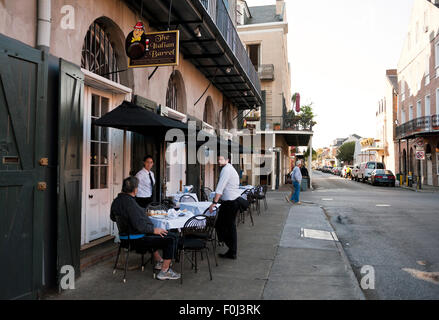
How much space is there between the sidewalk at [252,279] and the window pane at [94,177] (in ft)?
4.90

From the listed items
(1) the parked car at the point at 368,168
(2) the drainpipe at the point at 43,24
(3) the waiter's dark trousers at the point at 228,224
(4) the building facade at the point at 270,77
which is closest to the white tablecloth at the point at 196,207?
(3) the waiter's dark trousers at the point at 228,224

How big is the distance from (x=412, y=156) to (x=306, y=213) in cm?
2669

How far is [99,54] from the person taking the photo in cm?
685

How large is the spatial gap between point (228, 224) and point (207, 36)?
5313 millimetres

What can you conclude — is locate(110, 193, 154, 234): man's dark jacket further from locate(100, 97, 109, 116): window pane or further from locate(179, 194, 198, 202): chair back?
locate(179, 194, 198, 202): chair back

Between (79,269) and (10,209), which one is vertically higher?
(10,209)

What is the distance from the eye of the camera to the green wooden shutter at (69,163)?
4391mm

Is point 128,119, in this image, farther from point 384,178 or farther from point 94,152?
point 384,178

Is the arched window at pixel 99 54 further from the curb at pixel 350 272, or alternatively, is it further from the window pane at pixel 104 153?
the curb at pixel 350 272

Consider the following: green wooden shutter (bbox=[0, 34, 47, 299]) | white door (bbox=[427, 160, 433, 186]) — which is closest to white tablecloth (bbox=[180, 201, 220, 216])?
green wooden shutter (bbox=[0, 34, 47, 299])

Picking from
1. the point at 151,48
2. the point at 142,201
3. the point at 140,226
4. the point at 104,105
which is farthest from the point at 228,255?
the point at 151,48
